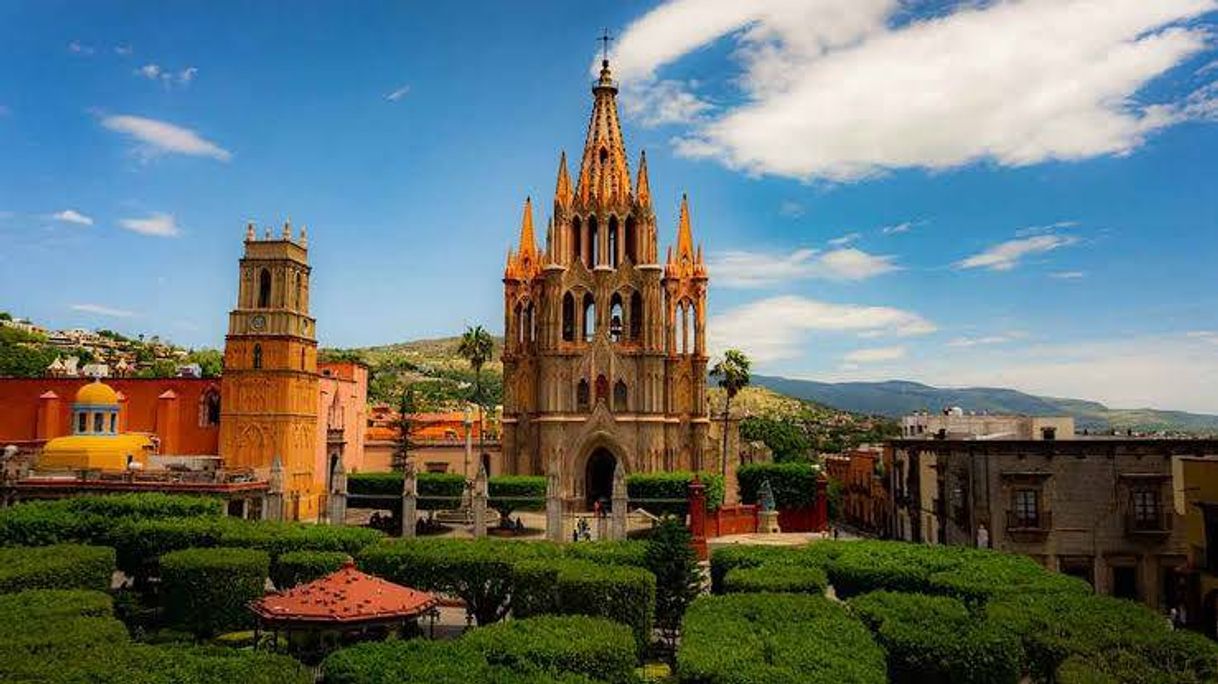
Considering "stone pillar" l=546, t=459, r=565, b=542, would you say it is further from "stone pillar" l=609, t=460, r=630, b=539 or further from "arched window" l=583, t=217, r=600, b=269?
"arched window" l=583, t=217, r=600, b=269

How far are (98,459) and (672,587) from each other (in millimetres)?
34507

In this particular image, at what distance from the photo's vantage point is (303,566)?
92.0 ft

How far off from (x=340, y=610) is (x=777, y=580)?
11772mm

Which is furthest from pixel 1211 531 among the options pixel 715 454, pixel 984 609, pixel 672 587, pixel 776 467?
pixel 715 454

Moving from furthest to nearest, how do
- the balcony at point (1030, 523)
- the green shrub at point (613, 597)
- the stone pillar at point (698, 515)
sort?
1. the stone pillar at point (698, 515)
2. the balcony at point (1030, 523)
3. the green shrub at point (613, 597)

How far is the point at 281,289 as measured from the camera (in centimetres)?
5475

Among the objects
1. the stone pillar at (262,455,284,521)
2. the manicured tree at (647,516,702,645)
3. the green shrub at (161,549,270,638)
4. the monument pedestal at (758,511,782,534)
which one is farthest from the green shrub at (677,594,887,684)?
the monument pedestal at (758,511,782,534)

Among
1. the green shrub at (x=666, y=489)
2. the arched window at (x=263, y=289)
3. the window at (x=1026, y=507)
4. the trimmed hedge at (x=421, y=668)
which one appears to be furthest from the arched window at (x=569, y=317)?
the trimmed hedge at (x=421, y=668)

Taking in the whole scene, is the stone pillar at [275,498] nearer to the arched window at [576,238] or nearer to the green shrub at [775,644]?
the green shrub at [775,644]

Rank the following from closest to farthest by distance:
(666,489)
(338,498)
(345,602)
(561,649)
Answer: (561,649), (345,602), (338,498), (666,489)

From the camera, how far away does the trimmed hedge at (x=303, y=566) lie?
28.0 metres

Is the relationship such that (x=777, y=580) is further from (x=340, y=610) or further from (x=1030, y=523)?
(x=1030, y=523)

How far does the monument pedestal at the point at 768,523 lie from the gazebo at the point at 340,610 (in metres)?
30.4

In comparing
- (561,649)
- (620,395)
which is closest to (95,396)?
(620,395)
